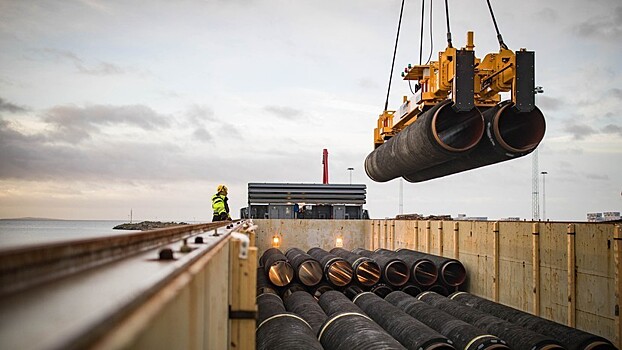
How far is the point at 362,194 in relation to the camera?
87.5 feet

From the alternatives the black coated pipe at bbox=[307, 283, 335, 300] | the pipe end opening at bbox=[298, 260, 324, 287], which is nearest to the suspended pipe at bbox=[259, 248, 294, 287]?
the pipe end opening at bbox=[298, 260, 324, 287]

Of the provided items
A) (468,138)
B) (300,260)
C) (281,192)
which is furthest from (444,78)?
(281,192)

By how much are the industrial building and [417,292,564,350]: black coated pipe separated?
14465 mm

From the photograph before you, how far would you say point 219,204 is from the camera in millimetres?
16234

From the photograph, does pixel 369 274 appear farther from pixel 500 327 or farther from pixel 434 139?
pixel 500 327

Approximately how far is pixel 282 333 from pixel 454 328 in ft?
9.62

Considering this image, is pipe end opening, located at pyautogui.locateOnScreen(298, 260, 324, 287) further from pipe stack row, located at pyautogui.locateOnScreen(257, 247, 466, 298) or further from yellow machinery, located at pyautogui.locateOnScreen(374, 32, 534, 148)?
yellow machinery, located at pyautogui.locateOnScreen(374, 32, 534, 148)

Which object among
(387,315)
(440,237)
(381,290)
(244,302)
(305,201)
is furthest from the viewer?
(305,201)

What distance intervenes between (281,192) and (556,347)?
19.0 metres

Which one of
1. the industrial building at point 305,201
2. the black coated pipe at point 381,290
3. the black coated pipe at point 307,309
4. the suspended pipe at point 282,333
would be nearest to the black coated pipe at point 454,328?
the black coated pipe at point 307,309

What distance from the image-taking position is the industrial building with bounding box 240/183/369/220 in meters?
25.7

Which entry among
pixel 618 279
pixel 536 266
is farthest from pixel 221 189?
pixel 618 279

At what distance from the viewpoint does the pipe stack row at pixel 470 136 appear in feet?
34.8

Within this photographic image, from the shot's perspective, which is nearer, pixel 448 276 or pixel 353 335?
pixel 353 335
